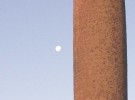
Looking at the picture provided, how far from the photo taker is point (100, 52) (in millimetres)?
4078

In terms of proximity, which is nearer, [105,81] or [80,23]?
[105,81]

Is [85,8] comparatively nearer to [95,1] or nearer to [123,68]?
[95,1]

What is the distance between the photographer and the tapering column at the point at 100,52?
403 centimetres

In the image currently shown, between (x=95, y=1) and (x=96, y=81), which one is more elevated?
(x=95, y=1)

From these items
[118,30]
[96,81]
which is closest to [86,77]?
[96,81]

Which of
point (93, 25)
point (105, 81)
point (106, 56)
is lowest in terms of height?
Result: point (105, 81)

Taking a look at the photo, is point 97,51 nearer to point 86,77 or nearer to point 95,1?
point 86,77

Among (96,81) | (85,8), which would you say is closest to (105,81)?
(96,81)

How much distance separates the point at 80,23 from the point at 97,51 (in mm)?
417

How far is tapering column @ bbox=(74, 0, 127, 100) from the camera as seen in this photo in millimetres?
4027

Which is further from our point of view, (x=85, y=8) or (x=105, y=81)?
(x=85, y=8)

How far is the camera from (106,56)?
4.07 metres

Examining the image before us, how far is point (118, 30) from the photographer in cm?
422

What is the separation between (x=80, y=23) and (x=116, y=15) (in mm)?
418
